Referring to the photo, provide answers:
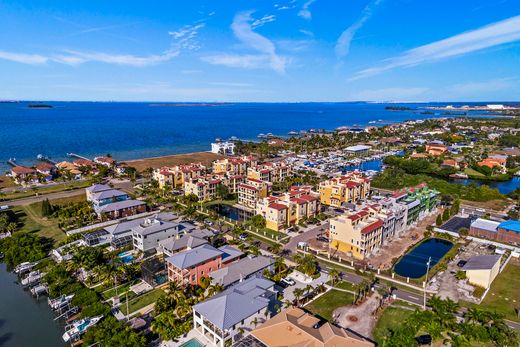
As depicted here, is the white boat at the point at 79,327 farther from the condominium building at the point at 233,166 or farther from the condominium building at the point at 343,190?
the condominium building at the point at 233,166

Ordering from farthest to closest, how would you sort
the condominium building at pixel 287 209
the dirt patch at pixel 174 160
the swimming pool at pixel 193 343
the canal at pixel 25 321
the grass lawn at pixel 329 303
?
the dirt patch at pixel 174 160 → the condominium building at pixel 287 209 → the grass lawn at pixel 329 303 → the canal at pixel 25 321 → the swimming pool at pixel 193 343

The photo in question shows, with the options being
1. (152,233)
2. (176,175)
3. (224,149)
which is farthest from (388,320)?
(224,149)

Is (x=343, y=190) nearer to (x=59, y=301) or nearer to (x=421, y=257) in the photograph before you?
(x=421, y=257)

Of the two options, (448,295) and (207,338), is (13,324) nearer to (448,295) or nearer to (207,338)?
(207,338)

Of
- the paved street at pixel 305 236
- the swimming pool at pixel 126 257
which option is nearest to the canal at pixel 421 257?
the paved street at pixel 305 236

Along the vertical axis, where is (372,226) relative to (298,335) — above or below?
above

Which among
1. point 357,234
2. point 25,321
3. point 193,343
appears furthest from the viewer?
point 357,234

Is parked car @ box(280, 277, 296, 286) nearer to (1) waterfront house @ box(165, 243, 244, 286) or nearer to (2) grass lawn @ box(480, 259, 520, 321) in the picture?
(1) waterfront house @ box(165, 243, 244, 286)
